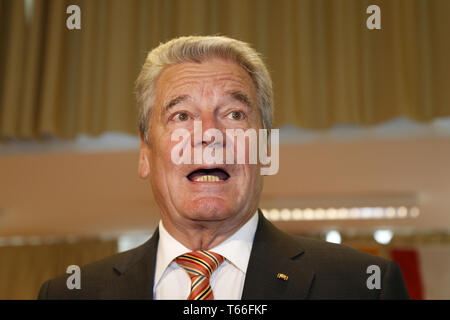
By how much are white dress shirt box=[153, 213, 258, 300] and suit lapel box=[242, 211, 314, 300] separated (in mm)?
26

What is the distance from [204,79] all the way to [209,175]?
220mm

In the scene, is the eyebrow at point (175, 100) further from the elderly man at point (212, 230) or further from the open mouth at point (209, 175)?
the open mouth at point (209, 175)

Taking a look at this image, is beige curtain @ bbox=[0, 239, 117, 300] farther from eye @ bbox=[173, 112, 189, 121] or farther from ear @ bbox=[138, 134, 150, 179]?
eye @ bbox=[173, 112, 189, 121]

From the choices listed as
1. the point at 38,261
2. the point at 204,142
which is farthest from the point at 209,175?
the point at 38,261

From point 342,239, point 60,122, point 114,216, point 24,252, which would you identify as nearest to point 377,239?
point 342,239

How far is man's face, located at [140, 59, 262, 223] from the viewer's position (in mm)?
1100

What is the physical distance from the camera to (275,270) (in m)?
1.08

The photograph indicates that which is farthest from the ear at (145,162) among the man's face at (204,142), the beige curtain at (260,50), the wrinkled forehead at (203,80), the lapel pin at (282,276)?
the beige curtain at (260,50)

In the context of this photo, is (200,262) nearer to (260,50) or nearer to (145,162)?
(145,162)

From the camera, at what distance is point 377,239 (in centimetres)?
701

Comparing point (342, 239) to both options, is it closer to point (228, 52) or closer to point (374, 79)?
point (374, 79)

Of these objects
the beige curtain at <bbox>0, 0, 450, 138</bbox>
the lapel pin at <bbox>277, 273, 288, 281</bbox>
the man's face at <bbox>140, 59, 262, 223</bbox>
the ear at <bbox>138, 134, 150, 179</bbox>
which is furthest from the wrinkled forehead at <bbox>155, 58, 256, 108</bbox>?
the beige curtain at <bbox>0, 0, 450, 138</bbox>

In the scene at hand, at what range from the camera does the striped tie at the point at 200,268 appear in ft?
3.49
